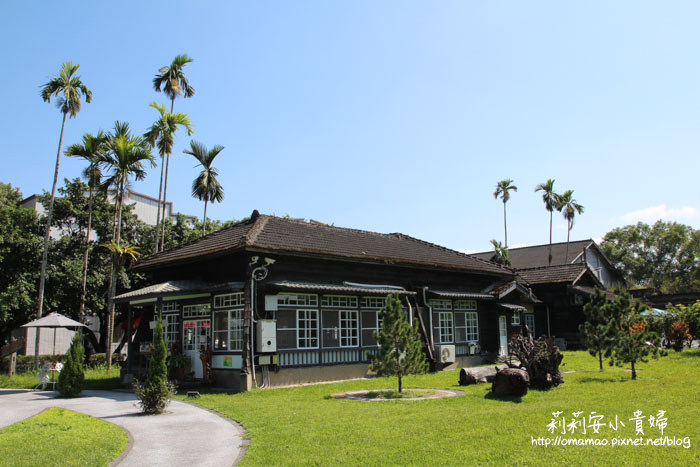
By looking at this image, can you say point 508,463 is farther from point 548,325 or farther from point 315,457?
point 548,325

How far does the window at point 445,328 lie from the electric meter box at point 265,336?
8221 mm

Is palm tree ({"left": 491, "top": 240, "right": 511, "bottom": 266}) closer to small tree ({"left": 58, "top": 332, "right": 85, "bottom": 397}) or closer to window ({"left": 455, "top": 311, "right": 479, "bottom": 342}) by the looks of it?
window ({"left": 455, "top": 311, "right": 479, "bottom": 342})

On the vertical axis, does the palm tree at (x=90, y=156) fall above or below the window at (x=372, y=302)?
above

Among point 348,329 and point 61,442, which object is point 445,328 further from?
point 61,442

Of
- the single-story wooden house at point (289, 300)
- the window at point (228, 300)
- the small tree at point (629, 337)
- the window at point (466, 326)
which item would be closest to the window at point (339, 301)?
the single-story wooden house at point (289, 300)

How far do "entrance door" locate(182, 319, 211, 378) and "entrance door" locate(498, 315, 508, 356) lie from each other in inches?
510

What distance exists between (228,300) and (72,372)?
4.51 m

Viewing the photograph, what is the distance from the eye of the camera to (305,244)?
683 inches

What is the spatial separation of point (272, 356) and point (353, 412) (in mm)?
5596

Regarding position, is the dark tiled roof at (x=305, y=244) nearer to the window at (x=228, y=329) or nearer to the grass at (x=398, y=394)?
the window at (x=228, y=329)

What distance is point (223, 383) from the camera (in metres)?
15.6

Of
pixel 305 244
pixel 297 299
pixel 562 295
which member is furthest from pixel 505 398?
pixel 562 295

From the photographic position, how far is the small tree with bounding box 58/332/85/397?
46.3 feet

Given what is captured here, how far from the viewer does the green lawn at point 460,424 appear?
6543mm
